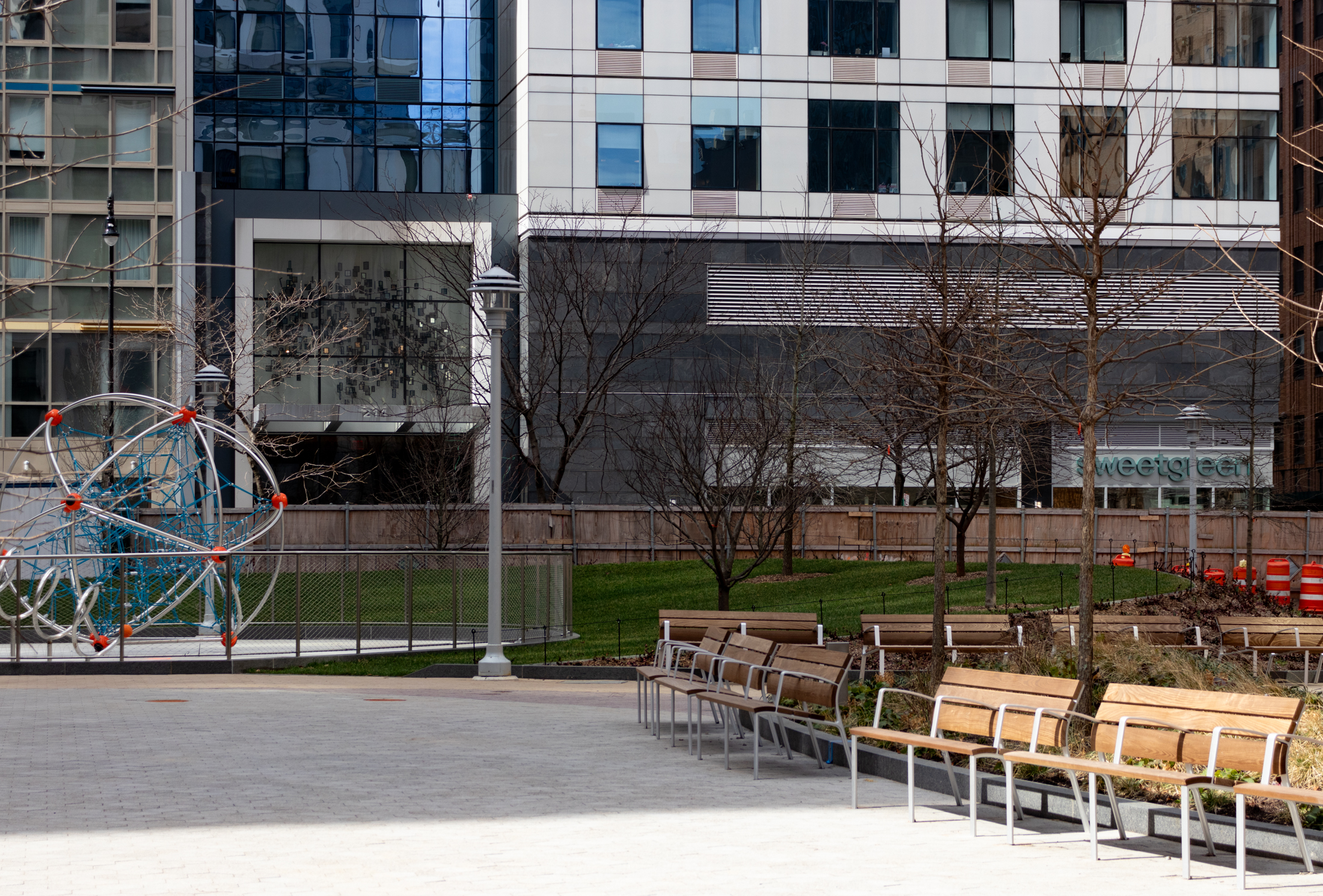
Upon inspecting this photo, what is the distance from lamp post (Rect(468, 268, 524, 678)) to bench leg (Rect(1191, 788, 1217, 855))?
13.0 meters

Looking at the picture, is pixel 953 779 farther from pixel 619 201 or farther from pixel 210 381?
pixel 619 201

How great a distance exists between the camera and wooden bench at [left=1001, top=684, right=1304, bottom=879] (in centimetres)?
803

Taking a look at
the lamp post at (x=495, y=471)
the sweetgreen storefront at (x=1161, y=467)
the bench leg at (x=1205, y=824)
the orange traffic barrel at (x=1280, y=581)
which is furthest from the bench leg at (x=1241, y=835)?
the sweetgreen storefront at (x=1161, y=467)

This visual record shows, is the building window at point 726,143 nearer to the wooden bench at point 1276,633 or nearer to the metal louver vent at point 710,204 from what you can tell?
the metal louver vent at point 710,204

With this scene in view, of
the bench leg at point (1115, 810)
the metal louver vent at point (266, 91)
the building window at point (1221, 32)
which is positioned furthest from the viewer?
the metal louver vent at point (266, 91)

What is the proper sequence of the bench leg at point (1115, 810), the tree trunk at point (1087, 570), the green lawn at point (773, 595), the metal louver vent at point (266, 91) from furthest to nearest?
the metal louver vent at point (266, 91) → the green lawn at point (773, 595) → the tree trunk at point (1087, 570) → the bench leg at point (1115, 810)

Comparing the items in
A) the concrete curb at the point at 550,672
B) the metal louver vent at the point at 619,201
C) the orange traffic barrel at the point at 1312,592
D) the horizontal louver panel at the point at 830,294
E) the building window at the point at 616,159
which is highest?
the building window at the point at 616,159

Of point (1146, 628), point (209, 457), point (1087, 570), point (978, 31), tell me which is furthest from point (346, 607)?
point (978, 31)

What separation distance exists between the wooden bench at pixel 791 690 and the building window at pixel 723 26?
118 feet

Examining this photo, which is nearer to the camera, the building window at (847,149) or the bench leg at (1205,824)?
the bench leg at (1205,824)

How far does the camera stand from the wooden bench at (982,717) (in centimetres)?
932

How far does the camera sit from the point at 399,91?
53.7 meters

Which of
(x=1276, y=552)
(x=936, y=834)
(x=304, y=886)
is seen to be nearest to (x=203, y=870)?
(x=304, y=886)

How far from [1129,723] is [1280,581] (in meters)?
21.9
